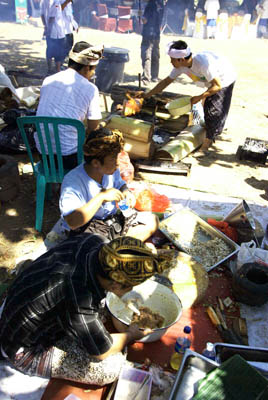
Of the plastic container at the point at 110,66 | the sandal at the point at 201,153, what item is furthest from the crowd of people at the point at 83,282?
the plastic container at the point at 110,66

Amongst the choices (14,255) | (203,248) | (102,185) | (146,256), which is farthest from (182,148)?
(146,256)

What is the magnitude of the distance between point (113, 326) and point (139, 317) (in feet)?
0.86

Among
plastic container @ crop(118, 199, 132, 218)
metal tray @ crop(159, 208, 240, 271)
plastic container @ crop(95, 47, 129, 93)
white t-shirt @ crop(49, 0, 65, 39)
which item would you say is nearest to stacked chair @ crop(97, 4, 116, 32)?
white t-shirt @ crop(49, 0, 65, 39)

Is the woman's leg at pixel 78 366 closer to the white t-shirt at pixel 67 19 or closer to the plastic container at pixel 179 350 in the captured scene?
the plastic container at pixel 179 350

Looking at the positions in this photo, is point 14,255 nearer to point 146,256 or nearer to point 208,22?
point 146,256

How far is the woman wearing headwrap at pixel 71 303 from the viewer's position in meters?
1.83

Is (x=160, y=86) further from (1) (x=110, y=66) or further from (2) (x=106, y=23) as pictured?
(2) (x=106, y=23)

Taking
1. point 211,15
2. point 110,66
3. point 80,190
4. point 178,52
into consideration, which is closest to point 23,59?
point 110,66

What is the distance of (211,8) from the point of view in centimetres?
2284

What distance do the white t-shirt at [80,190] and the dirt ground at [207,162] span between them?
111cm

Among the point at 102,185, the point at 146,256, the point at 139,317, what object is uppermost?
the point at 146,256

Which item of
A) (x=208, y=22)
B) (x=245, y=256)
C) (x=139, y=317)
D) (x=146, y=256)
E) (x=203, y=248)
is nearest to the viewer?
(x=146, y=256)

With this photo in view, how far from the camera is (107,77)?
9.73 meters

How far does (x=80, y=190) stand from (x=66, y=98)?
143 cm
